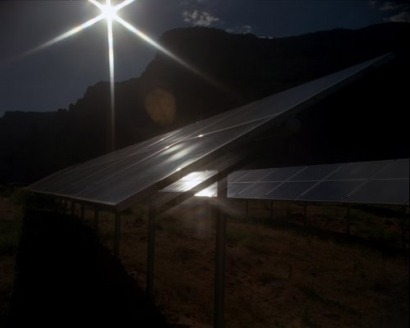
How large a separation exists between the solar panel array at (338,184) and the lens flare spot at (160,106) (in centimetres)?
8077

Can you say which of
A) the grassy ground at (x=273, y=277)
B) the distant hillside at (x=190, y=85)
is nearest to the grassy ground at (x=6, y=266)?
the grassy ground at (x=273, y=277)

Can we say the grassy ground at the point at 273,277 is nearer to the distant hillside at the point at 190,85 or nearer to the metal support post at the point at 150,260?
the metal support post at the point at 150,260

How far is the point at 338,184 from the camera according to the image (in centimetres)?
1095

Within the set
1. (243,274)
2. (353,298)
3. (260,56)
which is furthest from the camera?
(260,56)

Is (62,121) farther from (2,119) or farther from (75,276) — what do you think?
(75,276)

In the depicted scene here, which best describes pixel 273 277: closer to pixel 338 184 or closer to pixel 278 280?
pixel 278 280

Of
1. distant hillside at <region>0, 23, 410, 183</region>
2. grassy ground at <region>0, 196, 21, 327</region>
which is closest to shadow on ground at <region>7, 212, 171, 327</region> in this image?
grassy ground at <region>0, 196, 21, 327</region>

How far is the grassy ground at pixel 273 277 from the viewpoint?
818 centimetres

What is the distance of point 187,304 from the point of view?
884 cm

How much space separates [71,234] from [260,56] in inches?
3848

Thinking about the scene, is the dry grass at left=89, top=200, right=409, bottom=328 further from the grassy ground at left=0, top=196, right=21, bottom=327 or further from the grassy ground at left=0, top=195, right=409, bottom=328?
the grassy ground at left=0, top=196, right=21, bottom=327

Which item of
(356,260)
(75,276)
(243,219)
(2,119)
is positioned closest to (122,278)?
(75,276)

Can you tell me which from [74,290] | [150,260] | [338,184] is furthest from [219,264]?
[338,184]

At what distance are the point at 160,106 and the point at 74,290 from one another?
98.5 metres
